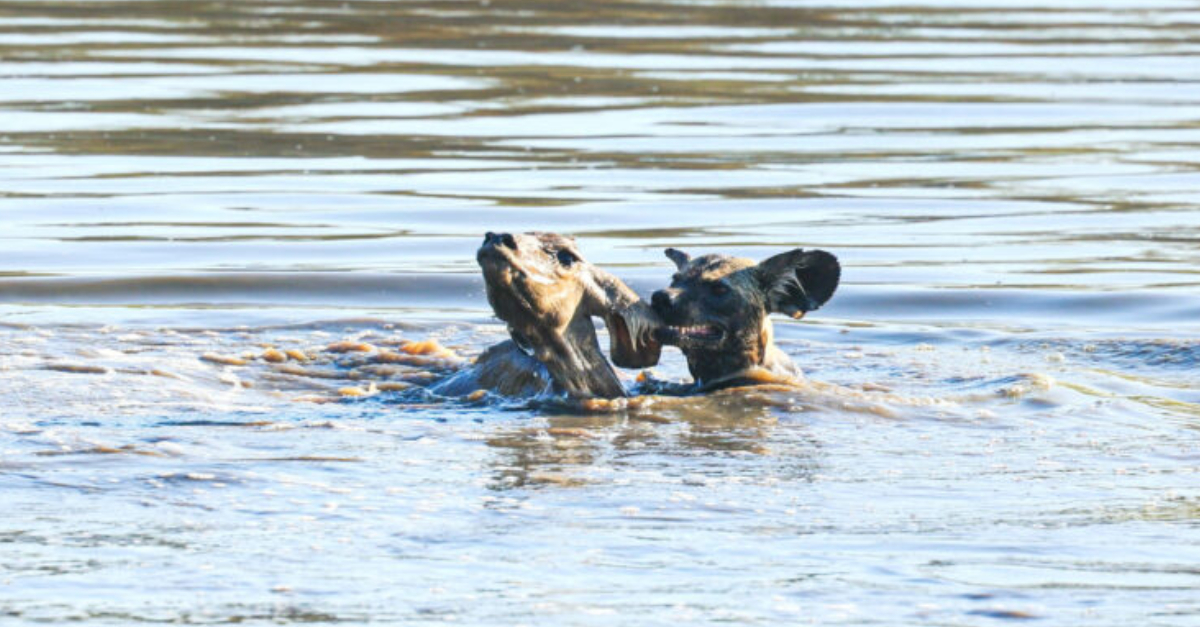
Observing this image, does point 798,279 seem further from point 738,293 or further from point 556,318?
point 556,318

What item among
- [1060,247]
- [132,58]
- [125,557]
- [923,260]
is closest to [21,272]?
[923,260]

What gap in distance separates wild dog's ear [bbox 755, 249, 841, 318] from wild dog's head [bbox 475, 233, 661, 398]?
55 cm

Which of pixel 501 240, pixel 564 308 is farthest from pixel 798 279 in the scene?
pixel 501 240

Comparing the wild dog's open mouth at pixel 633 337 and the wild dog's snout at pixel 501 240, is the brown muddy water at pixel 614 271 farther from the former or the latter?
the wild dog's snout at pixel 501 240

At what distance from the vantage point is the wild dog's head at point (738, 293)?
8.05 m

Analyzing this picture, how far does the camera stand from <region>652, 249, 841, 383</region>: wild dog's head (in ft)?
26.4

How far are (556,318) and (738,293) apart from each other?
80cm

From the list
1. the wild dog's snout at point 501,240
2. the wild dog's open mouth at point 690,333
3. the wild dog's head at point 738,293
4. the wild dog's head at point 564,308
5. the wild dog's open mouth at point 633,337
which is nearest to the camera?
the wild dog's snout at point 501,240

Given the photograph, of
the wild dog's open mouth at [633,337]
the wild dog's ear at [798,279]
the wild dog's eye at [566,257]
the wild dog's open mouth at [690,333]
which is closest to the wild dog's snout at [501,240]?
the wild dog's eye at [566,257]

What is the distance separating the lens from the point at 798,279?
812 cm

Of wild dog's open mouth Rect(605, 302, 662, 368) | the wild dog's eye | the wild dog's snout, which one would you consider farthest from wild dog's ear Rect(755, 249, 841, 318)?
the wild dog's snout

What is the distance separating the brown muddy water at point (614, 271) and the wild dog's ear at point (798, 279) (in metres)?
0.36

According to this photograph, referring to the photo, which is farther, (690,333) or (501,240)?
(690,333)

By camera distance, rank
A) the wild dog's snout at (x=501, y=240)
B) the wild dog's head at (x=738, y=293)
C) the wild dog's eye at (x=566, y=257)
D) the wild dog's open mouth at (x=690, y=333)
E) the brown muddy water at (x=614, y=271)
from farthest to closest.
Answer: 1. the wild dog's head at (x=738, y=293)
2. the wild dog's open mouth at (x=690, y=333)
3. the wild dog's eye at (x=566, y=257)
4. the wild dog's snout at (x=501, y=240)
5. the brown muddy water at (x=614, y=271)
